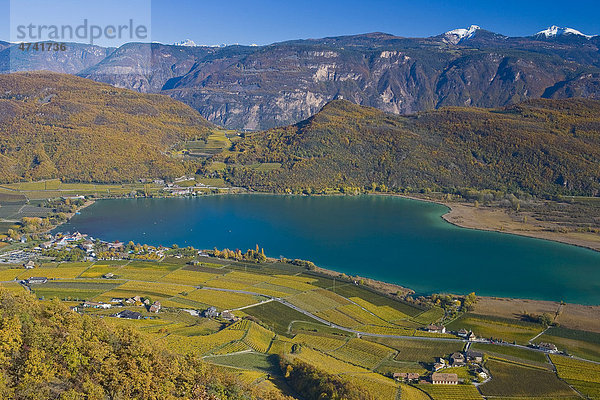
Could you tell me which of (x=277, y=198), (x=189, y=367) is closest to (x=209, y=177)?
(x=277, y=198)

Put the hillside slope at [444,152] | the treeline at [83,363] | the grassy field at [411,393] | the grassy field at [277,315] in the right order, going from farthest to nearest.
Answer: the hillside slope at [444,152], the grassy field at [277,315], the grassy field at [411,393], the treeline at [83,363]

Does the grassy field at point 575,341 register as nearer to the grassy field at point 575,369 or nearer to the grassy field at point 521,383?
the grassy field at point 575,369

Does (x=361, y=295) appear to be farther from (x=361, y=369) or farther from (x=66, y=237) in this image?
(x=66, y=237)

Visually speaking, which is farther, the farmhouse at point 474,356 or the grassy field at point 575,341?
the grassy field at point 575,341

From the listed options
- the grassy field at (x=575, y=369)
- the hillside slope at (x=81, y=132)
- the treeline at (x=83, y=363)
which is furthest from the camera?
the hillside slope at (x=81, y=132)

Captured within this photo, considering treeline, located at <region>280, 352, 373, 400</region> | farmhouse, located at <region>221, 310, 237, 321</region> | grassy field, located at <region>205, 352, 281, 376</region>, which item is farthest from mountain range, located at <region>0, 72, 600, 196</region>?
treeline, located at <region>280, 352, 373, 400</region>

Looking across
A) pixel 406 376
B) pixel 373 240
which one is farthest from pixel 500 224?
pixel 406 376

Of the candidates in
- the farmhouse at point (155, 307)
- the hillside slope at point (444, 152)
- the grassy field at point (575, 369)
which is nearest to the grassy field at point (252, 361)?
the farmhouse at point (155, 307)
